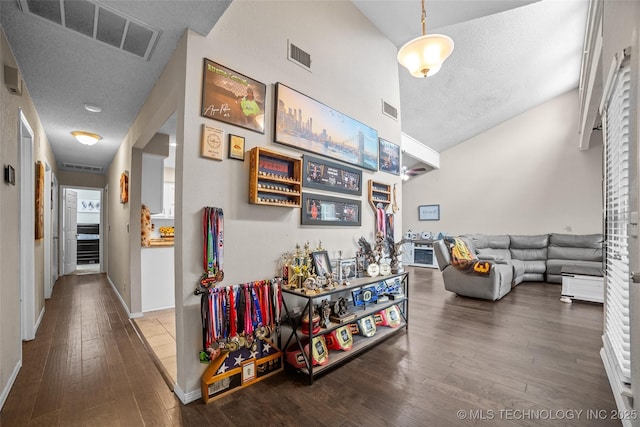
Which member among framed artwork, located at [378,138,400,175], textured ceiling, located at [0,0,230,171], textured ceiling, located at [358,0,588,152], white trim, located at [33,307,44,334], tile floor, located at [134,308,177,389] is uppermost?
textured ceiling, located at [358,0,588,152]

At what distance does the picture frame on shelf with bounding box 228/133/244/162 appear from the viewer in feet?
7.01

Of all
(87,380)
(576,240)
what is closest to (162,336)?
(87,380)

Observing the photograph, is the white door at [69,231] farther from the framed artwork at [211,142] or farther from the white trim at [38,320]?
the framed artwork at [211,142]

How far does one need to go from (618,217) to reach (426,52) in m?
1.89

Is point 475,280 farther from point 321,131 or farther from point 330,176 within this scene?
point 321,131

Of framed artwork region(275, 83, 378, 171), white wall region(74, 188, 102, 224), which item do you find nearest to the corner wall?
framed artwork region(275, 83, 378, 171)

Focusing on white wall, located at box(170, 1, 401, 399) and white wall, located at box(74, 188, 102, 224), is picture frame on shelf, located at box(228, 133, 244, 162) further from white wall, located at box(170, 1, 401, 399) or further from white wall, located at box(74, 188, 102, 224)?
white wall, located at box(74, 188, 102, 224)

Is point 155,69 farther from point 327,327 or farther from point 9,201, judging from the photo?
point 327,327

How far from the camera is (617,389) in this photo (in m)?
1.88

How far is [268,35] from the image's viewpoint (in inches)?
96.0

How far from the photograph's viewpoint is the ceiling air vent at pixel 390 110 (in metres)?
3.71

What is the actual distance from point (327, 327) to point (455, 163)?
7182 mm

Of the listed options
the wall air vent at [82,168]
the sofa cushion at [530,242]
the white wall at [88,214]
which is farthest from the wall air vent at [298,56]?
the white wall at [88,214]

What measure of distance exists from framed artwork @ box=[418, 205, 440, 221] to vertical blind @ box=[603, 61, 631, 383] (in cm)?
601
